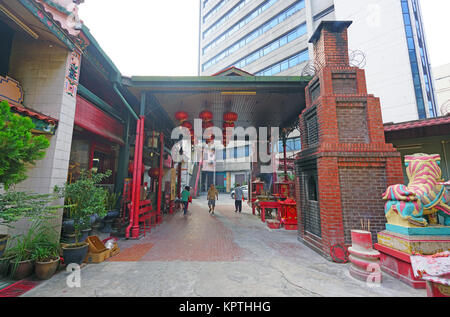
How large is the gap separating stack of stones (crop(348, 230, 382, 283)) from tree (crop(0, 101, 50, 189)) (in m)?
6.02

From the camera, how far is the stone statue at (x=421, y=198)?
138 inches

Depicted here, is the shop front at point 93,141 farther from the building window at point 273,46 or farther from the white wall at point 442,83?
the white wall at point 442,83

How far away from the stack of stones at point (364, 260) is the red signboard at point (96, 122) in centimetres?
794

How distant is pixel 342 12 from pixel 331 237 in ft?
86.0

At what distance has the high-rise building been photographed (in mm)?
17844

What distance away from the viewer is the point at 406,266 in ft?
11.0

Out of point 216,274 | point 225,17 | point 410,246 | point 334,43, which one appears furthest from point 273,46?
point 216,274

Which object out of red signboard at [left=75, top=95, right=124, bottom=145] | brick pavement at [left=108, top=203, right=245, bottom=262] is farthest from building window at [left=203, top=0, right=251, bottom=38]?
brick pavement at [left=108, top=203, right=245, bottom=262]

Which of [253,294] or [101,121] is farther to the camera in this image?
[101,121]

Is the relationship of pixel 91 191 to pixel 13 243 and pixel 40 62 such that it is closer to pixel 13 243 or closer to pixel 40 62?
pixel 13 243

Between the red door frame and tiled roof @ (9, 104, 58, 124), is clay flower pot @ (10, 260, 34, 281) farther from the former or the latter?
tiled roof @ (9, 104, 58, 124)

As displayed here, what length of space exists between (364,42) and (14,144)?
28.0 m

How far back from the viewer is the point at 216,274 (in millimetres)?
3572
